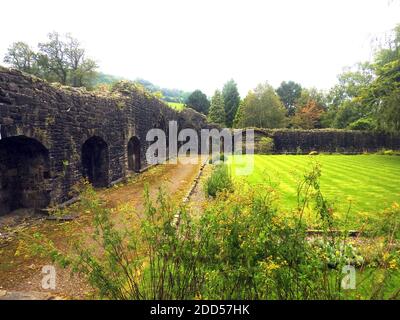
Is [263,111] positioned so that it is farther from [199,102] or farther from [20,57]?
[20,57]

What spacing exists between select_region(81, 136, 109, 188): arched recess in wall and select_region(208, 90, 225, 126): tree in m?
32.8

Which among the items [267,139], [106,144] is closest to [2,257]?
[106,144]

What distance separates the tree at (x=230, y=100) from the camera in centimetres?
5028

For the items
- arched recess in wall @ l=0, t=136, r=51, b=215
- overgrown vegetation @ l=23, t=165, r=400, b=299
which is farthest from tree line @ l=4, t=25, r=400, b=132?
overgrown vegetation @ l=23, t=165, r=400, b=299

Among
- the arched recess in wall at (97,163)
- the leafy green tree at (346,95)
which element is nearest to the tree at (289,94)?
the leafy green tree at (346,95)

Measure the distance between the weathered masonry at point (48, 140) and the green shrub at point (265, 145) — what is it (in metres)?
18.4

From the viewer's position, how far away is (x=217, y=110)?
45.9 metres

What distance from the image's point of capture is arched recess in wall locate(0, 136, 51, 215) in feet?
29.1

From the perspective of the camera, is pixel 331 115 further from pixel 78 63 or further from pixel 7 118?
pixel 7 118

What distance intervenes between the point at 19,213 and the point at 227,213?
24.3 feet

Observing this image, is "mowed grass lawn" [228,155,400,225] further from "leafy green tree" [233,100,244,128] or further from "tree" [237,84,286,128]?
"leafy green tree" [233,100,244,128]

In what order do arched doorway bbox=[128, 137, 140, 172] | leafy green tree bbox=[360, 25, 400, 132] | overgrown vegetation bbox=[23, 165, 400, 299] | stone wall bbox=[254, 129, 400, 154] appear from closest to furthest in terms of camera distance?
overgrown vegetation bbox=[23, 165, 400, 299] < arched doorway bbox=[128, 137, 140, 172] < leafy green tree bbox=[360, 25, 400, 132] < stone wall bbox=[254, 129, 400, 154]

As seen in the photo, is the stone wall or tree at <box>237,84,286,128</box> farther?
tree at <box>237,84,286,128</box>
